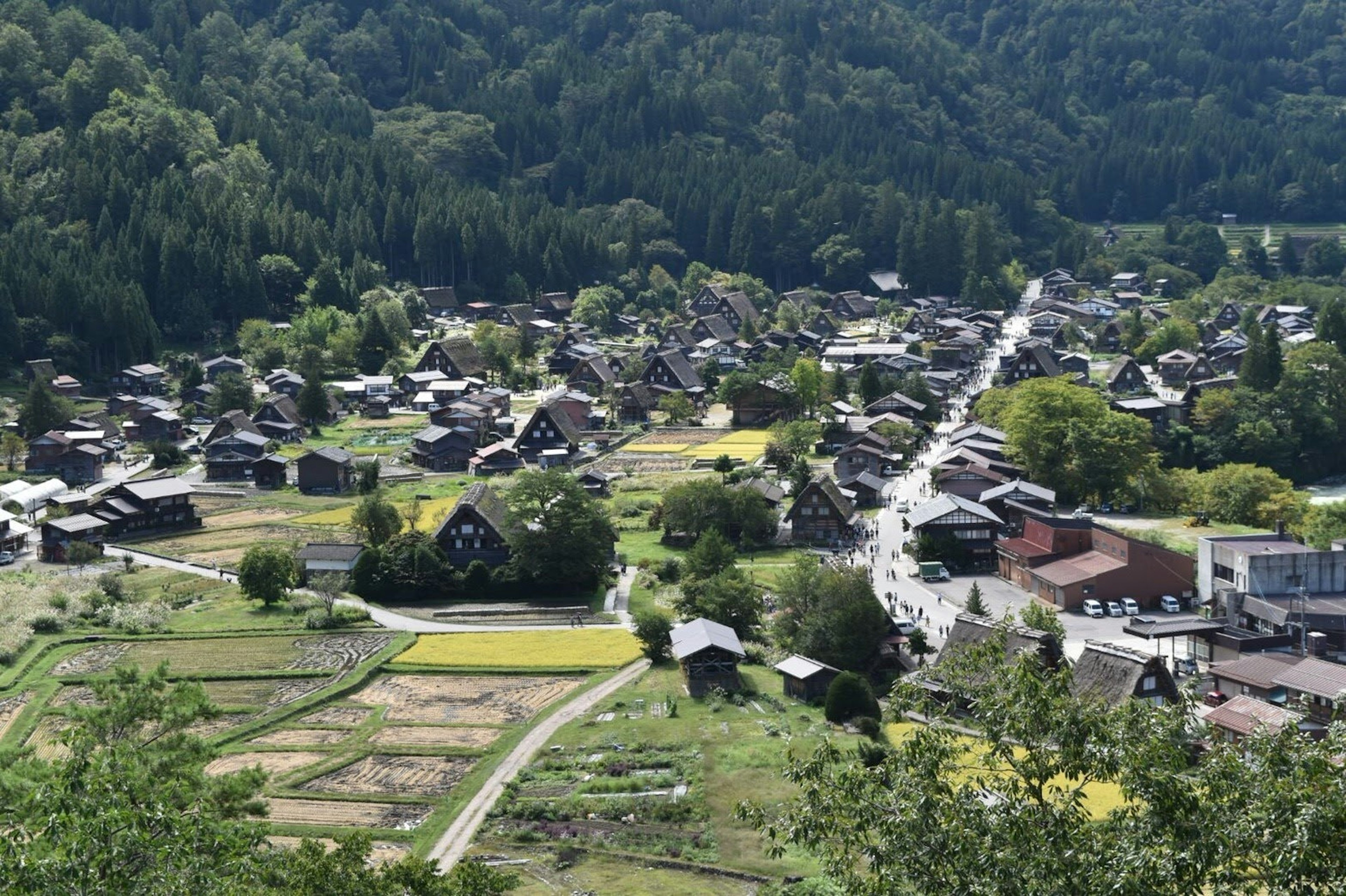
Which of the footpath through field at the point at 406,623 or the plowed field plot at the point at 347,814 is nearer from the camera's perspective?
the plowed field plot at the point at 347,814

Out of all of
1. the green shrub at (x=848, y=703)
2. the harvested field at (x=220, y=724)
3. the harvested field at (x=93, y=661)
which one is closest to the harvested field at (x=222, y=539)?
the harvested field at (x=93, y=661)

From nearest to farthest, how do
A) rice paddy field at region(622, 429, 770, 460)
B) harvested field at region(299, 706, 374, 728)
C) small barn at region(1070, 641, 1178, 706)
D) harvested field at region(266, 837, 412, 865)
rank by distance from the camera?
harvested field at region(266, 837, 412, 865) → small barn at region(1070, 641, 1178, 706) → harvested field at region(299, 706, 374, 728) → rice paddy field at region(622, 429, 770, 460)

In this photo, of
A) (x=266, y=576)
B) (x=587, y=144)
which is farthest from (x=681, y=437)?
(x=587, y=144)

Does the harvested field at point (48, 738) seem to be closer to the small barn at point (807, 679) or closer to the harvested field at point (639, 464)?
the small barn at point (807, 679)

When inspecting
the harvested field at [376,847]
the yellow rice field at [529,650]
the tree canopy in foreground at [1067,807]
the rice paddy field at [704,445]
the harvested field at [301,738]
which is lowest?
the rice paddy field at [704,445]

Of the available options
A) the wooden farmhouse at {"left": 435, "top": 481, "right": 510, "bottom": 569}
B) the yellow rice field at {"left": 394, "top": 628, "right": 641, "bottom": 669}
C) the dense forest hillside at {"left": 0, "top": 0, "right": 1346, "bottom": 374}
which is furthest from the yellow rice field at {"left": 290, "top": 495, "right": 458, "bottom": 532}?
the dense forest hillside at {"left": 0, "top": 0, "right": 1346, "bottom": 374}

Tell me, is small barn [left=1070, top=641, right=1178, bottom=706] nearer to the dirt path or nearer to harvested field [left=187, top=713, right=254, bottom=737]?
the dirt path

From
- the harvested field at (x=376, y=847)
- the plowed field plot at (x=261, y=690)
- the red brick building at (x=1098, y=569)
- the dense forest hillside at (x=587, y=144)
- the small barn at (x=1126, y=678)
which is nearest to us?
the harvested field at (x=376, y=847)
